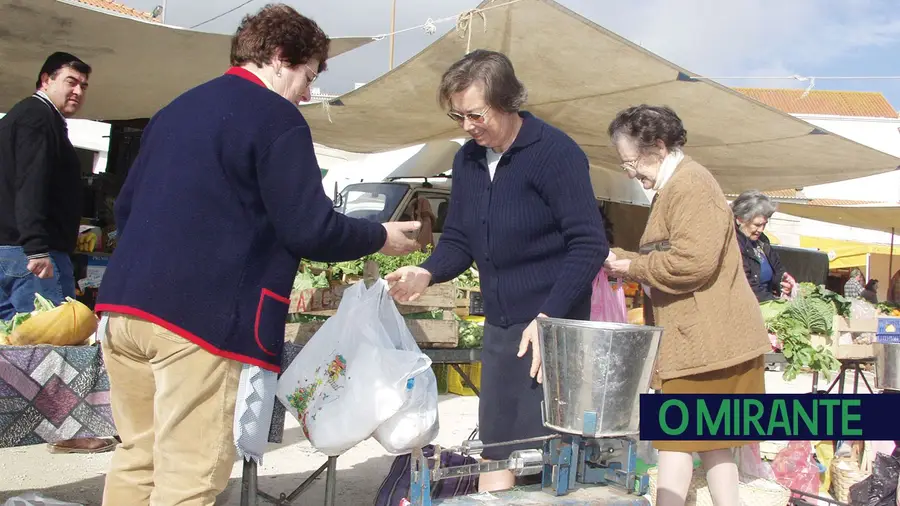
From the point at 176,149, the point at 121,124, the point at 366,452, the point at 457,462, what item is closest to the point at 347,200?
the point at 121,124

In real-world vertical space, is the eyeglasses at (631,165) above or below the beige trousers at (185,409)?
above

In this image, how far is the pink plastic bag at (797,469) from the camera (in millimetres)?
4156

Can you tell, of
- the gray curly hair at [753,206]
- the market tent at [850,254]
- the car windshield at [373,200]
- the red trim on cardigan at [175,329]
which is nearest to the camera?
the red trim on cardigan at [175,329]

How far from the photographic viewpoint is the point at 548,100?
25.1 ft

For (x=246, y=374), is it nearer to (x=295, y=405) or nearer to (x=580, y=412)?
(x=295, y=405)

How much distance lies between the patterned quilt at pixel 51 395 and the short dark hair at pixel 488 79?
153 centimetres

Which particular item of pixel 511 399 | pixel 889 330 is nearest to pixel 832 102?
pixel 889 330

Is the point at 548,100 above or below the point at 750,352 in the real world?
above

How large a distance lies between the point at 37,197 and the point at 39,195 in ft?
0.04

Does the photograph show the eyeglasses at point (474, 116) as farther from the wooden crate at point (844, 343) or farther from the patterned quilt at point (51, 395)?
the wooden crate at point (844, 343)

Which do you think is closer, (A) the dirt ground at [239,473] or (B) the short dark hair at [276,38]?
(B) the short dark hair at [276,38]

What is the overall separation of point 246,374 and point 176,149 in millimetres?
564

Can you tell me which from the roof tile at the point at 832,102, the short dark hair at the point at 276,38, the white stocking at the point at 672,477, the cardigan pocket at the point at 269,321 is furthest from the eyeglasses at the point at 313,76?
the roof tile at the point at 832,102

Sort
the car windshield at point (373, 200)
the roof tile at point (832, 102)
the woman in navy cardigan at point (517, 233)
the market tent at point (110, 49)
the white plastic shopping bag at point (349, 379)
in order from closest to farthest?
the white plastic shopping bag at point (349, 379) < the woman in navy cardigan at point (517, 233) < the market tent at point (110, 49) < the car windshield at point (373, 200) < the roof tile at point (832, 102)
